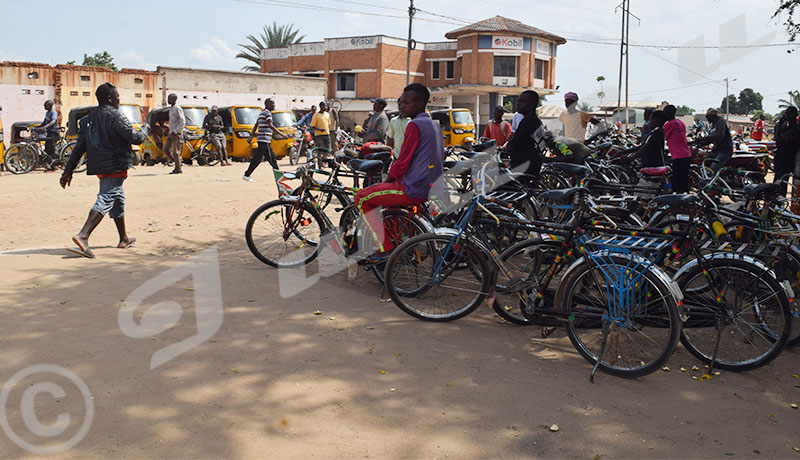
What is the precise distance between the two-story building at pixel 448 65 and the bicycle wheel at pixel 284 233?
42592mm

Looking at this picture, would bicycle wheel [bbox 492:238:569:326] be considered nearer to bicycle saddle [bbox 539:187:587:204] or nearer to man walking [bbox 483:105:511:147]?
bicycle saddle [bbox 539:187:587:204]

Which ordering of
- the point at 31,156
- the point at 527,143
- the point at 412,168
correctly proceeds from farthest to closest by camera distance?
1. the point at 31,156
2. the point at 527,143
3. the point at 412,168

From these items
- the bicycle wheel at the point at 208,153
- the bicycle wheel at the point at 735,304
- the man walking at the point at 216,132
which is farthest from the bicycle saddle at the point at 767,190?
the bicycle wheel at the point at 208,153

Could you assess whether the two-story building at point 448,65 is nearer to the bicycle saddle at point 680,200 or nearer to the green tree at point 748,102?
the bicycle saddle at point 680,200

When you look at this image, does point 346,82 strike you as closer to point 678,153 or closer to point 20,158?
point 20,158

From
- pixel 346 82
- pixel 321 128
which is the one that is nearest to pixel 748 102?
pixel 346 82

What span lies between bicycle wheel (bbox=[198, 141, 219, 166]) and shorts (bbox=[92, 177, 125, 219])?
11.8 meters

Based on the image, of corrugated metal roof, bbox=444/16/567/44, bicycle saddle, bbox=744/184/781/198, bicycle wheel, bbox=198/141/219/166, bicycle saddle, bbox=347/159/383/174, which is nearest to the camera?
bicycle saddle, bbox=744/184/781/198

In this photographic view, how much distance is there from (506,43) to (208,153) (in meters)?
33.5

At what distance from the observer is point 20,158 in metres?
16.4

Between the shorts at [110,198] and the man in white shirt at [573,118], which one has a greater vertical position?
the man in white shirt at [573,118]

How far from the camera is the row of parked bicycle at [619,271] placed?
421cm

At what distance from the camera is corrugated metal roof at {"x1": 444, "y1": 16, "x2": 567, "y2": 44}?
4735cm

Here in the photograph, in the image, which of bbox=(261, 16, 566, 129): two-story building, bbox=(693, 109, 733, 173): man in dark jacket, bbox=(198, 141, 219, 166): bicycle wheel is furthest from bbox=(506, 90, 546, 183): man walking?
bbox=(261, 16, 566, 129): two-story building
